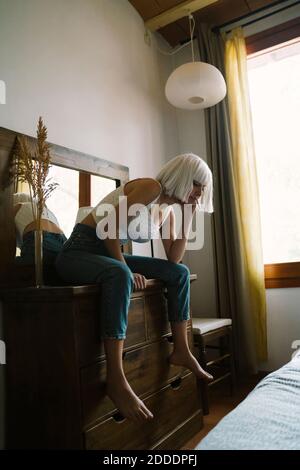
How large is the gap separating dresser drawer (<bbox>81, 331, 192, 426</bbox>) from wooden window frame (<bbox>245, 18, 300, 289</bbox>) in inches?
37.7

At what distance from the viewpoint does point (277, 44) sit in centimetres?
254

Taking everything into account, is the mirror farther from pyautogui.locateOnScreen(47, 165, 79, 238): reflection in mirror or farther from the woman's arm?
the woman's arm

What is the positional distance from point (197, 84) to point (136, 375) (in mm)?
1704

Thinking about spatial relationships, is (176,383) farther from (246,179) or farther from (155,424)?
(246,179)

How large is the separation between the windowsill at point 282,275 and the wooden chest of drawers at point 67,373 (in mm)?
1311

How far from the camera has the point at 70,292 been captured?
1202mm

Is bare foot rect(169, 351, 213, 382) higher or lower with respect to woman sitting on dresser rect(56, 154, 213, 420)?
lower

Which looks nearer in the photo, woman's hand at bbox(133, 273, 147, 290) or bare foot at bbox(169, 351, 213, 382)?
woman's hand at bbox(133, 273, 147, 290)

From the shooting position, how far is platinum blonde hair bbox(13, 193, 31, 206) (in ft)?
5.08

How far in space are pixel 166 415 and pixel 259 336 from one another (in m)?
1.10

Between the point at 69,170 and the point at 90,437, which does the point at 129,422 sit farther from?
the point at 69,170

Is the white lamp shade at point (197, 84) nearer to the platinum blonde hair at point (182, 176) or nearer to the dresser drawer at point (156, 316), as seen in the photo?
the platinum blonde hair at point (182, 176)

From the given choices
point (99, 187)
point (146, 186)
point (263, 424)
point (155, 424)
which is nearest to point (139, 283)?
point (146, 186)

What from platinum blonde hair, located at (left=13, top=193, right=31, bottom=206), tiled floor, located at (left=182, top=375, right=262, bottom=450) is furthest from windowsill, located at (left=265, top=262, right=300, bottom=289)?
platinum blonde hair, located at (left=13, top=193, right=31, bottom=206)
